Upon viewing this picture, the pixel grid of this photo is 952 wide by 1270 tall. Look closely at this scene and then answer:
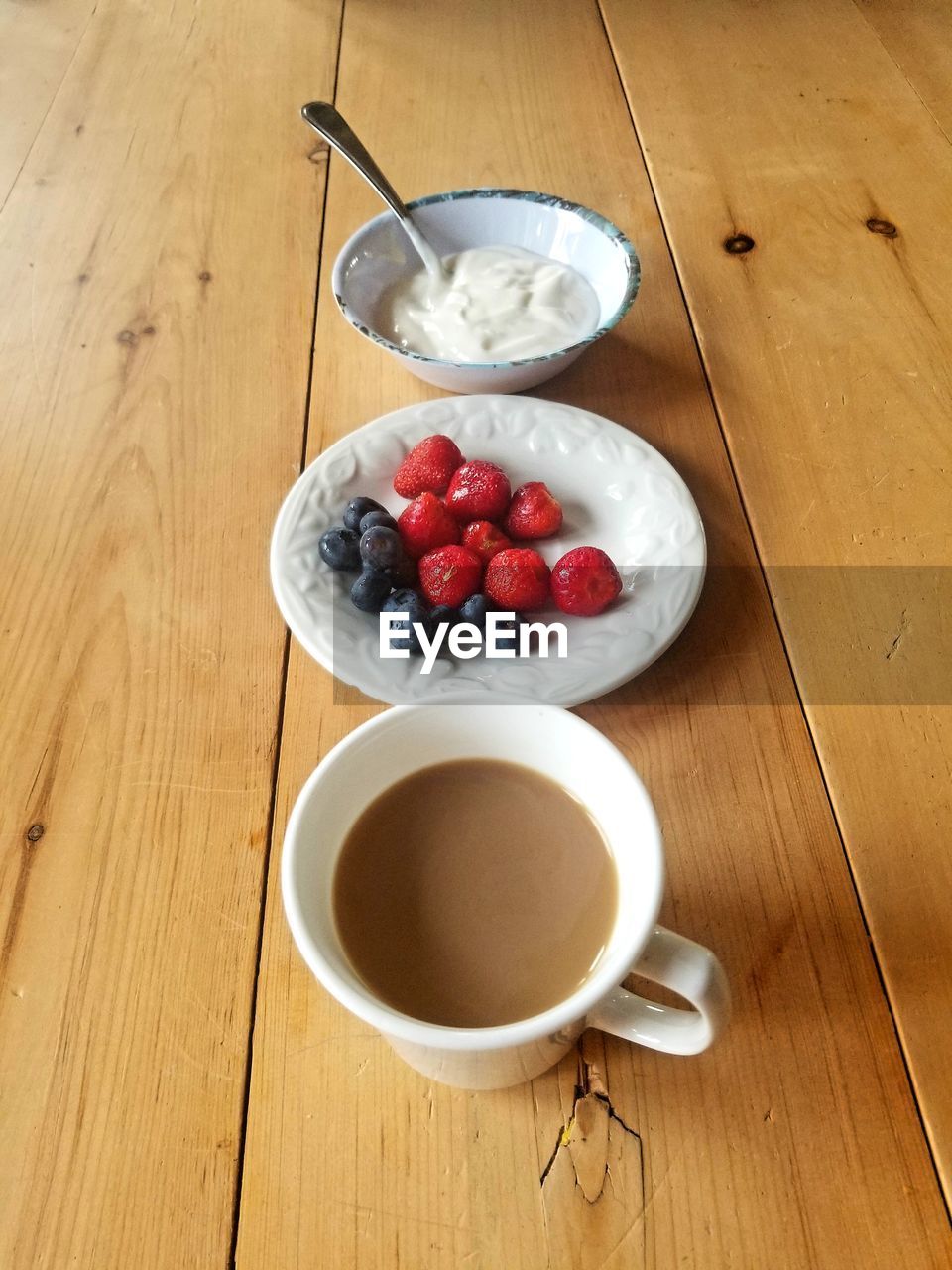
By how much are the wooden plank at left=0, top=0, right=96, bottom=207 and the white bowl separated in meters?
0.49

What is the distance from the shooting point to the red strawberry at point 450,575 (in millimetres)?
669

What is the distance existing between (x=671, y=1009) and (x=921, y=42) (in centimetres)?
132

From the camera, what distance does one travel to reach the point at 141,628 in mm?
707

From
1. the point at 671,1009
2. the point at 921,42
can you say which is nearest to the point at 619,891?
the point at 671,1009

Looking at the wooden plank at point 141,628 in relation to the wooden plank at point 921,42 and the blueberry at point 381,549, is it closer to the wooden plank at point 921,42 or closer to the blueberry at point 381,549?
the blueberry at point 381,549

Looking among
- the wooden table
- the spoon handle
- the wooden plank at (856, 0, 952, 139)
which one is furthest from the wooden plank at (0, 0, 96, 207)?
the wooden plank at (856, 0, 952, 139)

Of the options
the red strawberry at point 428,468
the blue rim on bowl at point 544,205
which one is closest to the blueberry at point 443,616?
the red strawberry at point 428,468

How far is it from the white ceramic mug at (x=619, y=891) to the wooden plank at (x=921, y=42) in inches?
40.4

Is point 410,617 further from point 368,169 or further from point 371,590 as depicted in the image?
point 368,169

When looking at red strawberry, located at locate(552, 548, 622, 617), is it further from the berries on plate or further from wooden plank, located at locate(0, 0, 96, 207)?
wooden plank, located at locate(0, 0, 96, 207)

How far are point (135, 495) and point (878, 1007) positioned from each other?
65 cm

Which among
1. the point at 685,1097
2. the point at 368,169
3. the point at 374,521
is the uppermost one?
the point at 368,169

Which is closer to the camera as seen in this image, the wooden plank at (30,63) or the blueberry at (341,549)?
the blueberry at (341,549)

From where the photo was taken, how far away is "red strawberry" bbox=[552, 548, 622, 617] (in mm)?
660
